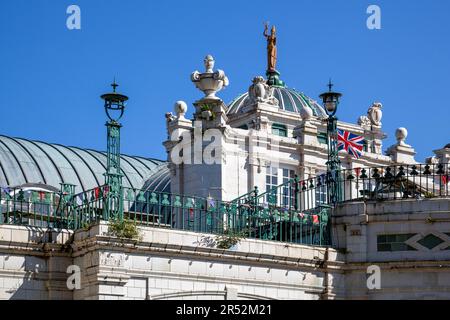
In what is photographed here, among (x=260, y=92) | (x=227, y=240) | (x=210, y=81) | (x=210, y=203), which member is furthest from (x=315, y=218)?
(x=260, y=92)

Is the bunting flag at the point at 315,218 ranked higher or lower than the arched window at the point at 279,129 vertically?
lower

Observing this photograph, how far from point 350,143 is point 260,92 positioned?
7.57 m

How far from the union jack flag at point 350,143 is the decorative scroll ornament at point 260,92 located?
18.3ft

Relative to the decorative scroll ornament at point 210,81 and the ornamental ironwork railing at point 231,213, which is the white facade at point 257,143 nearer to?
the decorative scroll ornament at point 210,81

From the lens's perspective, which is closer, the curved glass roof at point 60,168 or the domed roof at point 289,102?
the curved glass roof at point 60,168

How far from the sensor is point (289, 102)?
81812 mm

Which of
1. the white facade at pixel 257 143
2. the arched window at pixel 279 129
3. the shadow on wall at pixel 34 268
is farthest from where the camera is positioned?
the arched window at pixel 279 129

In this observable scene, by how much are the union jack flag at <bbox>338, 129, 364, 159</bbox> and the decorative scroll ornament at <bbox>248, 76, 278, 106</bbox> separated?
18.3 ft

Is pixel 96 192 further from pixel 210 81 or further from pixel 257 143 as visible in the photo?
pixel 257 143

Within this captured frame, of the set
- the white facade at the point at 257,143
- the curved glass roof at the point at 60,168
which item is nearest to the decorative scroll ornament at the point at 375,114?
the white facade at the point at 257,143

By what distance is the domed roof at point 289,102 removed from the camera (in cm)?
8000

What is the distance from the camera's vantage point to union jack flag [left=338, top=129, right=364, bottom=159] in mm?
72625

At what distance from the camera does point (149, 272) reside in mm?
32312
